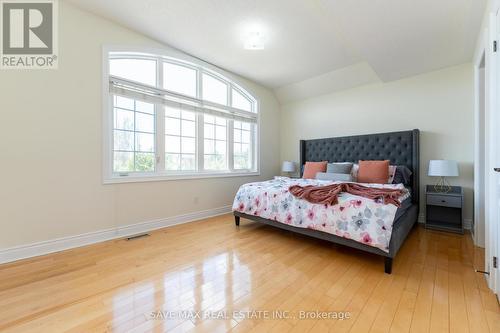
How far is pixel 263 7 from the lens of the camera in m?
2.35

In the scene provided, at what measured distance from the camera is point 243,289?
5.57 feet

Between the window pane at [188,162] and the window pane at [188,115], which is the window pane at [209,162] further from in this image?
the window pane at [188,115]

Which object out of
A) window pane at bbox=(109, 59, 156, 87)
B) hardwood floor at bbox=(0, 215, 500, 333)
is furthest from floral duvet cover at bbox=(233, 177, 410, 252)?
window pane at bbox=(109, 59, 156, 87)

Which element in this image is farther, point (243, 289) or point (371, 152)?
point (371, 152)

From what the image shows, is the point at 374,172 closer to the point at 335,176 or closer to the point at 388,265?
the point at 335,176

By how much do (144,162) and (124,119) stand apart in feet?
2.12

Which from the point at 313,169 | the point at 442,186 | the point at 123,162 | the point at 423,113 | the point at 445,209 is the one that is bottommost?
the point at 445,209

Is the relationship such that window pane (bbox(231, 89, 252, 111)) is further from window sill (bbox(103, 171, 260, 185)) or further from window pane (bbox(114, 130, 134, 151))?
window pane (bbox(114, 130, 134, 151))

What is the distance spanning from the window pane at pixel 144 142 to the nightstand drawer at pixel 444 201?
4081 millimetres

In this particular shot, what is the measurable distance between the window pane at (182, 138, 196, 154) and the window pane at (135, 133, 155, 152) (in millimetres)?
510

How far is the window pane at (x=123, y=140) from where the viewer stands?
2898 mm

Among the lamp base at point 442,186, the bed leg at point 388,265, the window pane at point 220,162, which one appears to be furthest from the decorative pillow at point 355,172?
the window pane at point 220,162

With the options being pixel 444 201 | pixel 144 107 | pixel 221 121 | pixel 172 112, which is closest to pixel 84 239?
pixel 144 107

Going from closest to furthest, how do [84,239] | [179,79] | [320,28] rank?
[84,239] → [320,28] → [179,79]
